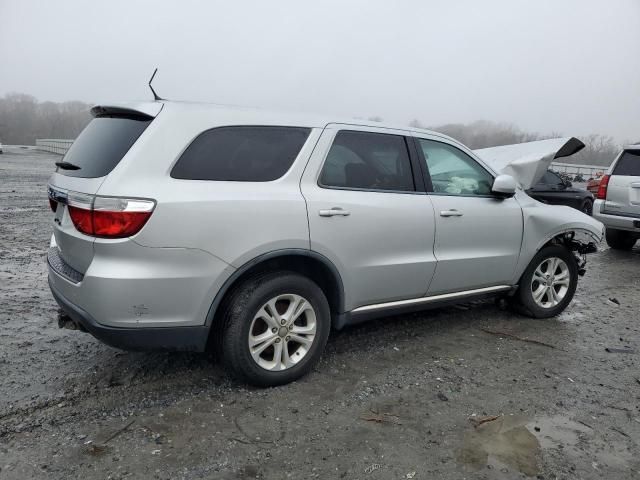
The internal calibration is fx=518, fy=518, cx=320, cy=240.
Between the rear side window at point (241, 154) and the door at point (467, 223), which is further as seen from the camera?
the door at point (467, 223)

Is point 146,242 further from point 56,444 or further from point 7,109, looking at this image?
point 7,109

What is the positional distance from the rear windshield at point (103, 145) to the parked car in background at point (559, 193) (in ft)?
39.5

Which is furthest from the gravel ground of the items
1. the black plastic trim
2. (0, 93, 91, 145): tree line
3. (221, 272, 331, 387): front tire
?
(0, 93, 91, 145): tree line

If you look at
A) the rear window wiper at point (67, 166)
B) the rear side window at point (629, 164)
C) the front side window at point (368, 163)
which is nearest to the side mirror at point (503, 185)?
the front side window at point (368, 163)

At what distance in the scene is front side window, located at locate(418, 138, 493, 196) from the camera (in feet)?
13.6

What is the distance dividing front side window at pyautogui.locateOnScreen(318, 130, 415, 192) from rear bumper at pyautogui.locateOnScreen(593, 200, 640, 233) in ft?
20.2

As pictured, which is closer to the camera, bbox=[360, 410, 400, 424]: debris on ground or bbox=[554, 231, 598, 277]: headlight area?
bbox=[360, 410, 400, 424]: debris on ground

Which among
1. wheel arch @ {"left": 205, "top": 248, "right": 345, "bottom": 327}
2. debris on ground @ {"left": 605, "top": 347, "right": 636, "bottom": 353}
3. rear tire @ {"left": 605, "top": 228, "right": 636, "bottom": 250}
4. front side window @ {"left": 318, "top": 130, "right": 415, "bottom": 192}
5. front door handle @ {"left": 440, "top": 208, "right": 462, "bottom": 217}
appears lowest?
rear tire @ {"left": 605, "top": 228, "right": 636, "bottom": 250}

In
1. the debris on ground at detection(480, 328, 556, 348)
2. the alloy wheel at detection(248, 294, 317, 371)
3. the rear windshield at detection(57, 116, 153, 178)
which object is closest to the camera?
the rear windshield at detection(57, 116, 153, 178)

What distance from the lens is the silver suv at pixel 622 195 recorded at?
8.38m

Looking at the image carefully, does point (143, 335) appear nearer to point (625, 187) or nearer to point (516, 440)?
point (516, 440)

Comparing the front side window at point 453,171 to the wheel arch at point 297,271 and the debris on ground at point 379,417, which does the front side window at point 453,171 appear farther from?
the debris on ground at point 379,417

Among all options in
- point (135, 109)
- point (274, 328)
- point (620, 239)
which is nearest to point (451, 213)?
point (274, 328)

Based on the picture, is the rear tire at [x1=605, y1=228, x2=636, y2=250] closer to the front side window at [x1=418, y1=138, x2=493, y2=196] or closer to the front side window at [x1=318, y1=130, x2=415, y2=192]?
the front side window at [x1=418, y1=138, x2=493, y2=196]
